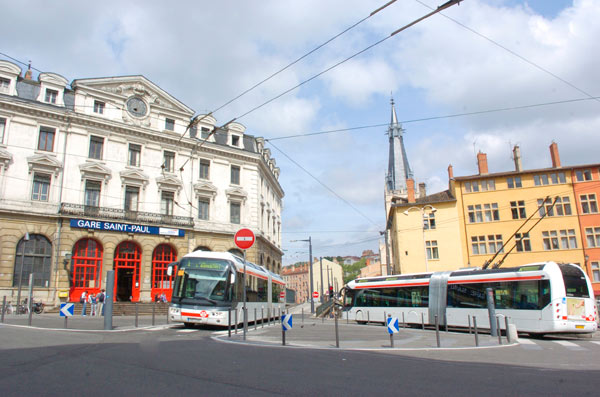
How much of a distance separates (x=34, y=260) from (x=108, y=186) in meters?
7.22

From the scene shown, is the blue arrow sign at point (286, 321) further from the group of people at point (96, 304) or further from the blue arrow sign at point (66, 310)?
the group of people at point (96, 304)

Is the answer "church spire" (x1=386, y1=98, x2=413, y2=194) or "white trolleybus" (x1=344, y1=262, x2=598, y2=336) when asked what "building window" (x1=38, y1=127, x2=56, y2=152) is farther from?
"church spire" (x1=386, y1=98, x2=413, y2=194)

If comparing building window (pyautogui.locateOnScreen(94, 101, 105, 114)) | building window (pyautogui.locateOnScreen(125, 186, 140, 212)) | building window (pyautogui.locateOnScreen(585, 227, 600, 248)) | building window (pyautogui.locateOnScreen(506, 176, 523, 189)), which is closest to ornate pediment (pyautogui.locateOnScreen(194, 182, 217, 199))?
building window (pyautogui.locateOnScreen(125, 186, 140, 212))

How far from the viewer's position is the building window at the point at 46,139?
31250 millimetres

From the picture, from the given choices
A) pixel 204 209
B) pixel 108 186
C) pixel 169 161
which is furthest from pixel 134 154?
pixel 204 209

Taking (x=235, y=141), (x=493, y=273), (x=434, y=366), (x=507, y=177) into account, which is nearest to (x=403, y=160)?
(x=507, y=177)

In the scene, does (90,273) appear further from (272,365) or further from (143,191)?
(272,365)

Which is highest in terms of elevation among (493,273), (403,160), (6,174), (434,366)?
(403,160)

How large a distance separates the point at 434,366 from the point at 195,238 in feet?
99.6

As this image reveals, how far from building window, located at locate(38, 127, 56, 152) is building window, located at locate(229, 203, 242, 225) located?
48.7 ft

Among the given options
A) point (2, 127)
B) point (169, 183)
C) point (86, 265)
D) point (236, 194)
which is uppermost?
point (2, 127)

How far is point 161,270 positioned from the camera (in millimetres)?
34875

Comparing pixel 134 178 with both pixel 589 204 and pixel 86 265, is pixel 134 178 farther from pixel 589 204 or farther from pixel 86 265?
pixel 589 204

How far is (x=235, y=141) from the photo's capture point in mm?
A: 41812
